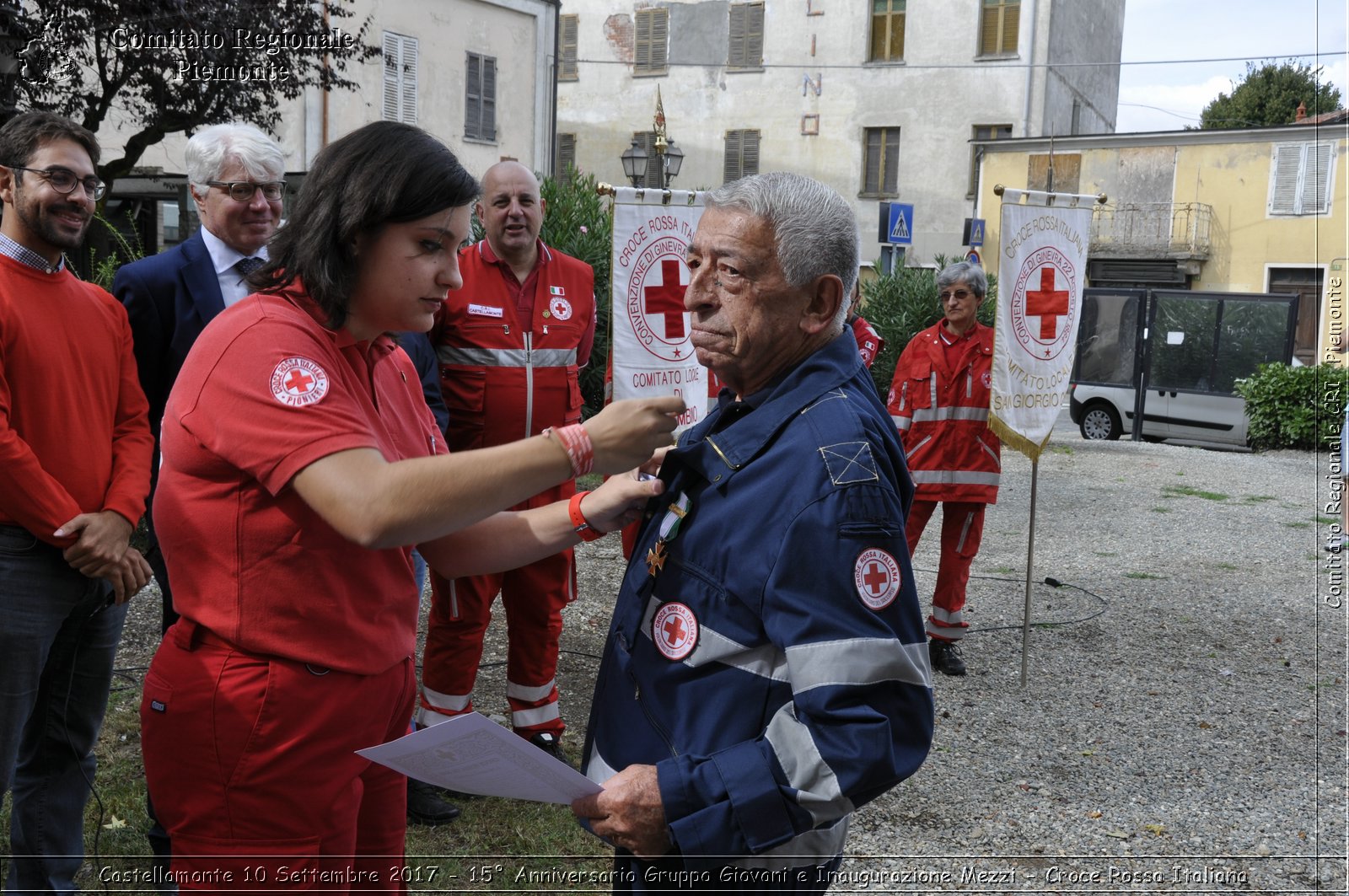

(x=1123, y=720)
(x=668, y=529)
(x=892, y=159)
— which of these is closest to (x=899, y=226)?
(x=1123, y=720)

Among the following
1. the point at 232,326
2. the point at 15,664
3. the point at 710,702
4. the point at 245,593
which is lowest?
the point at 15,664

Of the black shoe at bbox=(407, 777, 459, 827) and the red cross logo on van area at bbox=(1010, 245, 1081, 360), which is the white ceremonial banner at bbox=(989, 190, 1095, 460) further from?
the black shoe at bbox=(407, 777, 459, 827)

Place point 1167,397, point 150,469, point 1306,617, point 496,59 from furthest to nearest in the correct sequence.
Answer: point 496,59 → point 1167,397 → point 1306,617 → point 150,469

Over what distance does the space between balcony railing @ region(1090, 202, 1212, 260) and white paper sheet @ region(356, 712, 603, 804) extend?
30327 mm

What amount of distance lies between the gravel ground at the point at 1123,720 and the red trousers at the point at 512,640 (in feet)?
1.22

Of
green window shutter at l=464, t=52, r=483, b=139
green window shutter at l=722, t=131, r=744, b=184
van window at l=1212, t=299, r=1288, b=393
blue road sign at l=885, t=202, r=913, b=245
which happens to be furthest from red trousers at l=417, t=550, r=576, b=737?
green window shutter at l=722, t=131, r=744, b=184

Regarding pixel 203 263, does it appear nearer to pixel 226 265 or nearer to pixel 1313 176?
pixel 226 265

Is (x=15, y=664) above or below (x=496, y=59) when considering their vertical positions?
below

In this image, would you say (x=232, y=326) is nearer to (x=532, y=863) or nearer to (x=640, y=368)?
(x=532, y=863)

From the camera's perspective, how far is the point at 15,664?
2.77 m

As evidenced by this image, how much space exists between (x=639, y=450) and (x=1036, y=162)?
30507 millimetres

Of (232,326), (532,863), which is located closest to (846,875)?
(532,863)

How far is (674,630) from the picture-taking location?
1781mm

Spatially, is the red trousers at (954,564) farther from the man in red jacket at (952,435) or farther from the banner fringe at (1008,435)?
the banner fringe at (1008,435)
